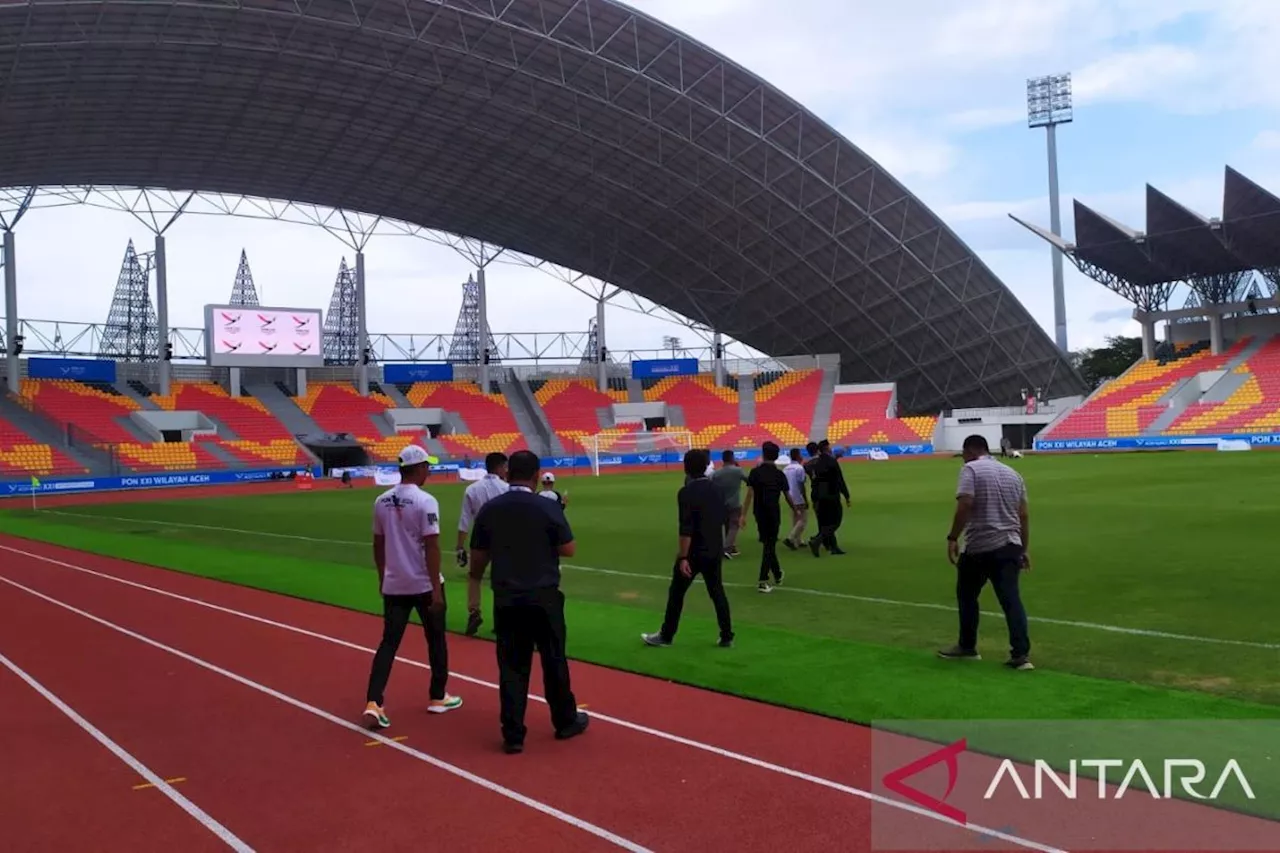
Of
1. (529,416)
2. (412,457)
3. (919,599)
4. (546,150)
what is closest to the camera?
(412,457)

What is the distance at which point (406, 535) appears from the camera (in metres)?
7.18

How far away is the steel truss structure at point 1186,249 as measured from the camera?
2094 inches

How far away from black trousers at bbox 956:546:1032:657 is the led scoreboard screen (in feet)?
189

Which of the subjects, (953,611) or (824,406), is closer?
(953,611)

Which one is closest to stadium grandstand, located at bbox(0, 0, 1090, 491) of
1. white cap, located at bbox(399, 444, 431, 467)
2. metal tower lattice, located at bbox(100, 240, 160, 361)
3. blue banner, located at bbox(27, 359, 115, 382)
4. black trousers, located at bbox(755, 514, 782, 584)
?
blue banner, located at bbox(27, 359, 115, 382)

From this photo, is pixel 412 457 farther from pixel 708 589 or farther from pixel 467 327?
pixel 467 327

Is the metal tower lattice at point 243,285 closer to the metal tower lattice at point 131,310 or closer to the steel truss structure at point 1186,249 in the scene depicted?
the metal tower lattice at point 131,310

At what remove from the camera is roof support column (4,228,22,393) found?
51062 millimetres

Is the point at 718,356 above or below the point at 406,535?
above

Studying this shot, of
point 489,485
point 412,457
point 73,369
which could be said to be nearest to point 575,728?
point 412,457

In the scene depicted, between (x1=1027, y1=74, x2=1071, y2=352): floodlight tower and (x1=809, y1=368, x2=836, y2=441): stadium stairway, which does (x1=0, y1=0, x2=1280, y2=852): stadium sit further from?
(x1=1027, y1=74, x2=1071, y2=352): floodlight tower

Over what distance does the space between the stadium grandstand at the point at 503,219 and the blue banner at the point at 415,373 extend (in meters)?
0.20

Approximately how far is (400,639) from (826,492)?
9675mm

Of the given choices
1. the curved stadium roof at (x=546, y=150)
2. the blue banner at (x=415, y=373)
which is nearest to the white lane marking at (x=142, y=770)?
the curved stadium roof at (x=546, y=150)
